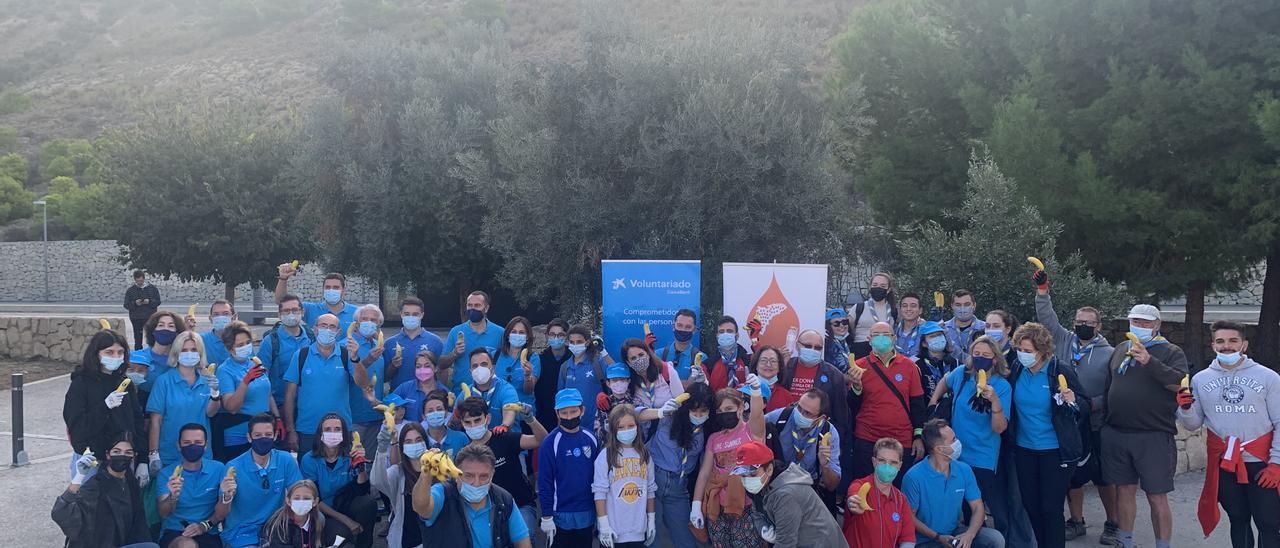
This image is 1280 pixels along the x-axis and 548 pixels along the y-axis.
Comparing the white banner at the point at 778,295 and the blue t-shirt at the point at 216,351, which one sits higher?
the white banner at the point at 778,295

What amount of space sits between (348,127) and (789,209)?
8.68 metres

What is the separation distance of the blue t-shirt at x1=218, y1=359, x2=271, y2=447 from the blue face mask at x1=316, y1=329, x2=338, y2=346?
1.71ft

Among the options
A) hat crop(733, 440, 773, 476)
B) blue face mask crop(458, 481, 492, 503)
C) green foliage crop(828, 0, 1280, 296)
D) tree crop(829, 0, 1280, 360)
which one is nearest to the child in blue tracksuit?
blue face mask crop(458, 481, 492, 503)

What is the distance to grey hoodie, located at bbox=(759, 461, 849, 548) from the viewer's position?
18.6ft

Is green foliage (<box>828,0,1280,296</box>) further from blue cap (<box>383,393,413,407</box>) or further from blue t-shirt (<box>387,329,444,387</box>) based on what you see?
blue cap (<box>383,393,413,407</box>)

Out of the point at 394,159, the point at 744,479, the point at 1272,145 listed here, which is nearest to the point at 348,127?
the point at 394,159

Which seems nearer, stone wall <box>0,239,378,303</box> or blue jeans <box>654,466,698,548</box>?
blue jeans <box>654,466,698,548</box>

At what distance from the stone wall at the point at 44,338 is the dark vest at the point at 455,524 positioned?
1396cm

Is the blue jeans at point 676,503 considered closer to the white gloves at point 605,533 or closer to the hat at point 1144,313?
the white gloves at point 605,533

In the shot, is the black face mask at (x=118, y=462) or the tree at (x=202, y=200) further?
the tree at (x=202, y=200)

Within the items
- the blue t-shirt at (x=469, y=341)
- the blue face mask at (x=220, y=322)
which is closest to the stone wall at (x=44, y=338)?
the blue face mask at (x=220, y=322)

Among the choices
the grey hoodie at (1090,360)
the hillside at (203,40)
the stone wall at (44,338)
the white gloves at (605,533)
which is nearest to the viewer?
the white gloves at (605,533)

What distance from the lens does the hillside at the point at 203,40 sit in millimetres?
52344

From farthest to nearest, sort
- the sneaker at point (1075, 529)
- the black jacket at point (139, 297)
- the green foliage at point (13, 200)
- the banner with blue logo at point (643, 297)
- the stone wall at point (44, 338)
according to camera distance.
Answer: the green foliage at point (13, 200) → the stone wall at point (44, 338) → the black jacket at point (139, 297) → the banner with blue logo at point (643, 297) → the sneaker at point (1075, 529)
